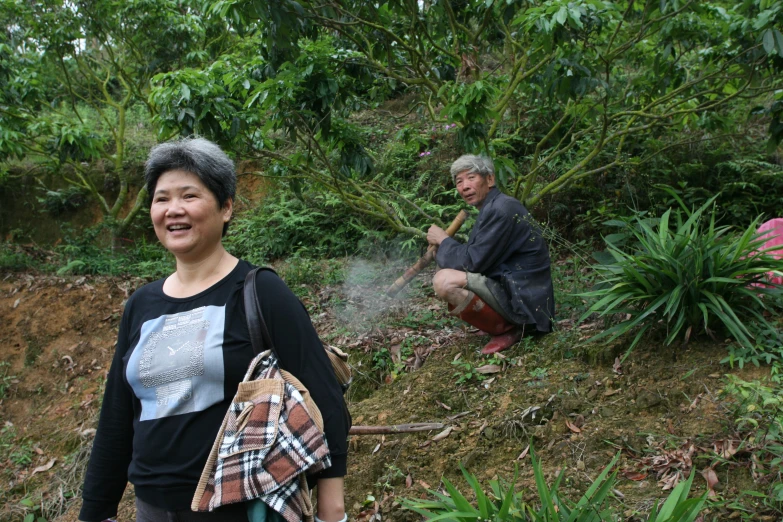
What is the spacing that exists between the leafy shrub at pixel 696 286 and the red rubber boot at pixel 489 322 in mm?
936

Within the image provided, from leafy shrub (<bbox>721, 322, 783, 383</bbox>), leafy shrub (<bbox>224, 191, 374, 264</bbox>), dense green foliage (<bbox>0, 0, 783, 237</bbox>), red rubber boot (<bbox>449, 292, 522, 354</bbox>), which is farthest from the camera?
leafy shrub (<bbox>224, 191, 374, 264</bbox>)

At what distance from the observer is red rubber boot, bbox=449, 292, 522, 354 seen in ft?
15.7

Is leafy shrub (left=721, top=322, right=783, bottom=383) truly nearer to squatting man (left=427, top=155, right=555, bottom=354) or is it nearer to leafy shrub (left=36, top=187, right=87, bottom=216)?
squatting man (left=427, top=155, right=555, bottom=354)

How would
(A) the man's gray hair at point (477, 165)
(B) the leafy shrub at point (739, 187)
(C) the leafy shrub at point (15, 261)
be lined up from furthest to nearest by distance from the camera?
(C) the leafy shrub at point (15, 261)
(B) the leafy shrub at point (739, 187)
(A) the man's gray hair at point (477, 165)

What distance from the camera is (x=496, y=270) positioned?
4.95m

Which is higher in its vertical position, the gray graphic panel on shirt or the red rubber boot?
the gray graphic panel on shirt

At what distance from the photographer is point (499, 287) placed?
4844 mm

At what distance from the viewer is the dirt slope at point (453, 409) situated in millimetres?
3438

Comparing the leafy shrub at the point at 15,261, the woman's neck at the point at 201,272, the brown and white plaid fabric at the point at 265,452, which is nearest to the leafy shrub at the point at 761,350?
the brown and white plaid fabric at the point at 265,452

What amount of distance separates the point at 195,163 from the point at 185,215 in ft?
0.63

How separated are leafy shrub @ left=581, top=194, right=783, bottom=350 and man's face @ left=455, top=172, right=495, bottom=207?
1310 mm

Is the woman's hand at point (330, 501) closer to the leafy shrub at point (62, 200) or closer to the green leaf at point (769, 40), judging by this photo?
the green leaf at point (769, 40)

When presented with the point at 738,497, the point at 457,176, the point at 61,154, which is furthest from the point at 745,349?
the point at 61,154

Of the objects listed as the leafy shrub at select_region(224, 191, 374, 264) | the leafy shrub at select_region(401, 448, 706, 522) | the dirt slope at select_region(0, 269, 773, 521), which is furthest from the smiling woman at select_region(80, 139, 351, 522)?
the leafy shrub at select_region(224, 191, 374, 264)
